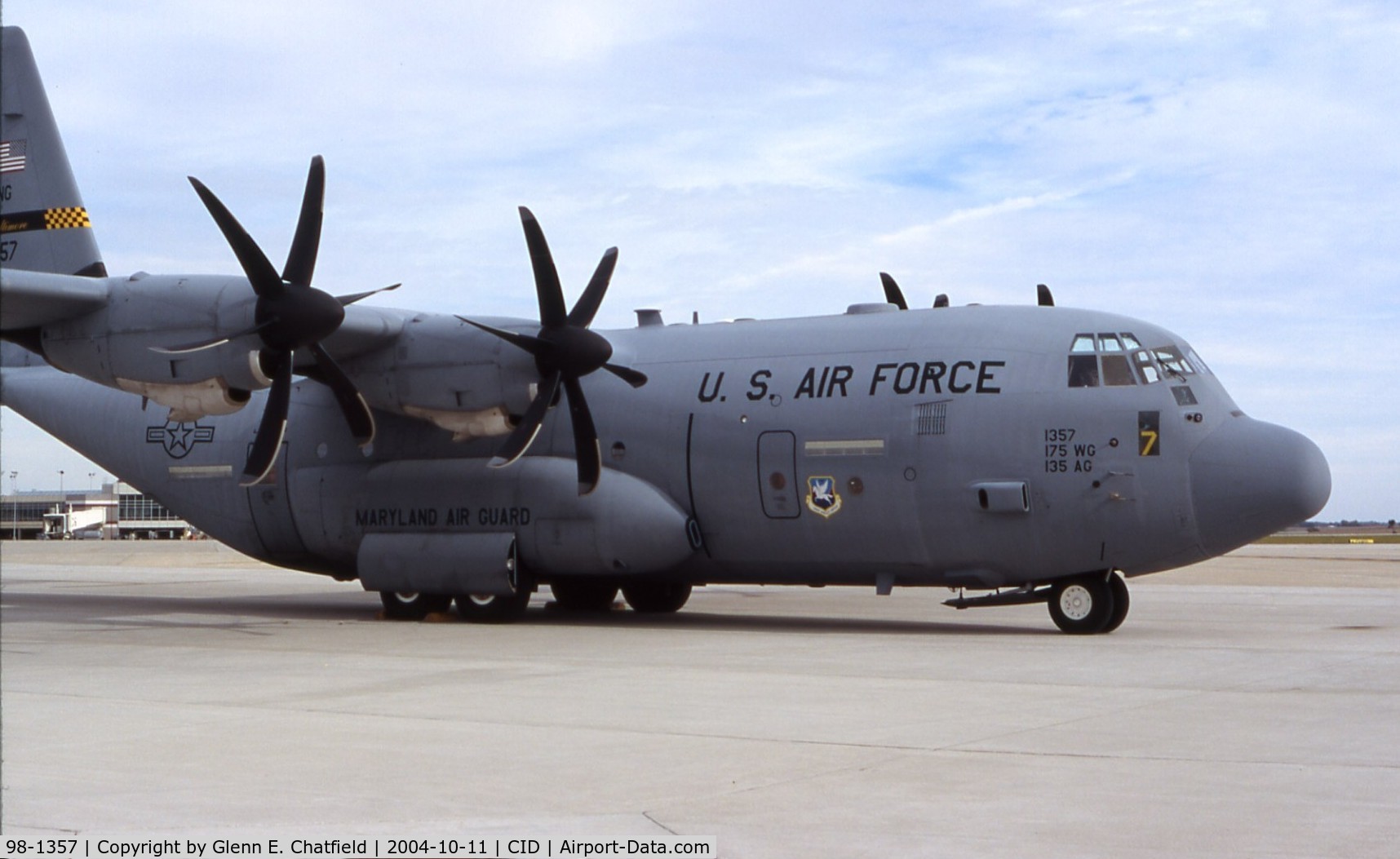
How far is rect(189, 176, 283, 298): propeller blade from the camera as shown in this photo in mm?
17078

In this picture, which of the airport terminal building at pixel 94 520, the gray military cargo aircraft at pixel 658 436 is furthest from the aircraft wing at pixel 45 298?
the airport terminal building at pixel 94 520

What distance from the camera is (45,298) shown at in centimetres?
1728

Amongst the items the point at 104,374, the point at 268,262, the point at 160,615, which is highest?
the point at 268,262

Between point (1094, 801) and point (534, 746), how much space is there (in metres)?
3.49

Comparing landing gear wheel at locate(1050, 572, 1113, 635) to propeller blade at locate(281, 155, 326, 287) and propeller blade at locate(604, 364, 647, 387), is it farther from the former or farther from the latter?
propeller blade at locate(281, 155, 326, 287)

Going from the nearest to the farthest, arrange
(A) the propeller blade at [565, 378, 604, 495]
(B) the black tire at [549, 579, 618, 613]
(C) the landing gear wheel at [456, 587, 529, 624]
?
(A) the propeller blade at [565, 378, 604, 495] < (C) the landing gear wheel at [456, 587, 529, 624] < (B) the black tire at [549, 579, 618, 613]

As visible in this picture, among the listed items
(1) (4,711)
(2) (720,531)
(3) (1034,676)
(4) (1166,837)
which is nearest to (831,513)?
(2) (720,531)

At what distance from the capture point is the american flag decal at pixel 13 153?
77.2ft

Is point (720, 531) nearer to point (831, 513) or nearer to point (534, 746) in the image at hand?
point (831, 513)

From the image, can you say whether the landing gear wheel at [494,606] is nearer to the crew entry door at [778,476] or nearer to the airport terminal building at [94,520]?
the crew entry door at [778,476]

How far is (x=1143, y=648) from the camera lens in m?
15.9

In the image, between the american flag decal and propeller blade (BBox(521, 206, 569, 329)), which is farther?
the american flag decal

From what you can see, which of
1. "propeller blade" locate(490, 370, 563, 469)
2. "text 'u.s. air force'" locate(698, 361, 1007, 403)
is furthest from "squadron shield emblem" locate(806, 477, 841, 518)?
"propeller blade" locate(490, 370, 563, 469)

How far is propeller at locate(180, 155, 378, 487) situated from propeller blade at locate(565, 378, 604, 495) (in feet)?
9.85
